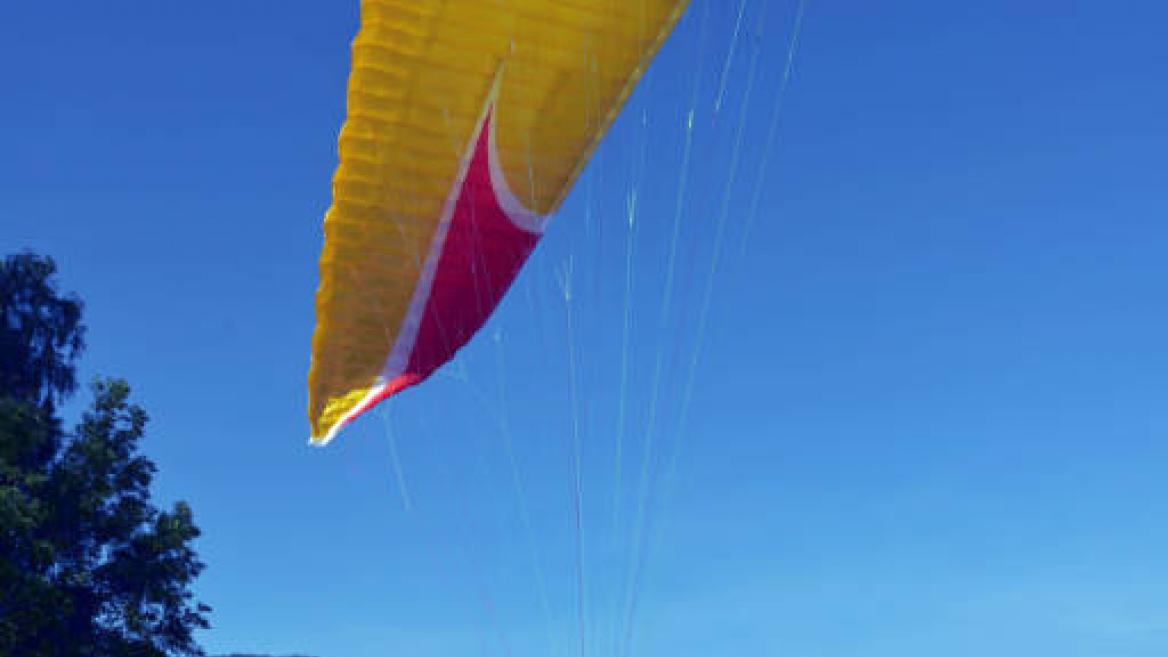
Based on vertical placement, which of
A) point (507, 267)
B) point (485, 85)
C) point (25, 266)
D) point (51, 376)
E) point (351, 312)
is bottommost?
point (351, 312)

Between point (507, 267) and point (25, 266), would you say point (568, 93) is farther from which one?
point (25, 266)

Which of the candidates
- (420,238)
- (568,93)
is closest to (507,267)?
(420,238)

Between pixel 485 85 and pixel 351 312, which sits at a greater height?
pixel 485 85

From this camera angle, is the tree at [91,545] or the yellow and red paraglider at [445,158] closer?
the yellow and red paraglider at [445,158]

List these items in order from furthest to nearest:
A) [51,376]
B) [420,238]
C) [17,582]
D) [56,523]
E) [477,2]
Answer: [51,376] → [56,523] → [17,582] → [420,238] → [477,2]

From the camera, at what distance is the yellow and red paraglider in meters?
10.8

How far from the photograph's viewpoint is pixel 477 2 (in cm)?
1070

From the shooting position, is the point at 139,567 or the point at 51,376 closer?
the point at 139,567

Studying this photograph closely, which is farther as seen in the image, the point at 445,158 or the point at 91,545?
the point at 91,545

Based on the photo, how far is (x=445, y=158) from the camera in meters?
11.3

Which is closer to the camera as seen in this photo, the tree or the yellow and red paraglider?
the yellow and red paraglider

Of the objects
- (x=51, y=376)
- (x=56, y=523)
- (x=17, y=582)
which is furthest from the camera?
(x=51, y=376)

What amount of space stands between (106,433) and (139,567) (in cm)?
215

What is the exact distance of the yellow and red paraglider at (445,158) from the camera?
10789 mm
